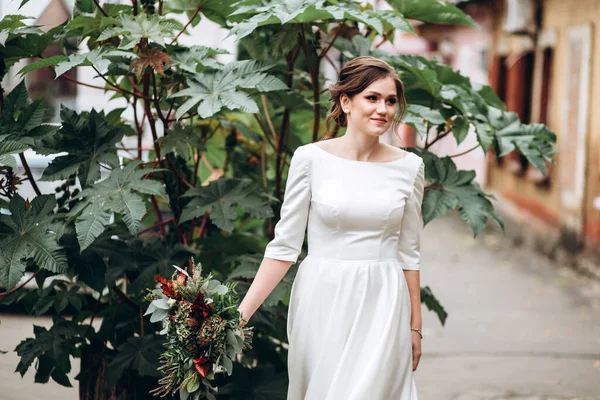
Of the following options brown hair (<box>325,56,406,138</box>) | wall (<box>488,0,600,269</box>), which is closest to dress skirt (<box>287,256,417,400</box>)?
brown hair (<box>325,56,406,138</box>)

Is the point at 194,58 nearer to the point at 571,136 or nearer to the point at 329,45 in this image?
the point at 329,45

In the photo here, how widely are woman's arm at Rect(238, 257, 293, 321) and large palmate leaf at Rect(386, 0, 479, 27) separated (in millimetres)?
1605

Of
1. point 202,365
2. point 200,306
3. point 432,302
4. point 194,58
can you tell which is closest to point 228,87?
point 194,58

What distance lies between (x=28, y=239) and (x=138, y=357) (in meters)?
0.81

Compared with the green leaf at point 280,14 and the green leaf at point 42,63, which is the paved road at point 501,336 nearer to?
the green leaf at point 42,63

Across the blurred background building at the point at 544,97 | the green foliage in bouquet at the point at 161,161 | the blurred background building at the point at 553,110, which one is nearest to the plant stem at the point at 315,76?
the green foliage in bouquet at the point at 161,161

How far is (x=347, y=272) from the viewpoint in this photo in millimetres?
3131

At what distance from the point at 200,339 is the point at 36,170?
538 centimetres

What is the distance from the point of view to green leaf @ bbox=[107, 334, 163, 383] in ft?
13.1

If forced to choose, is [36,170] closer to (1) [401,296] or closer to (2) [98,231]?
(2) [98,231]

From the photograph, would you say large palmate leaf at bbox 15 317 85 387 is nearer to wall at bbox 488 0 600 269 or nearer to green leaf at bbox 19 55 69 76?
green leaf at bbox 19 55 69 76

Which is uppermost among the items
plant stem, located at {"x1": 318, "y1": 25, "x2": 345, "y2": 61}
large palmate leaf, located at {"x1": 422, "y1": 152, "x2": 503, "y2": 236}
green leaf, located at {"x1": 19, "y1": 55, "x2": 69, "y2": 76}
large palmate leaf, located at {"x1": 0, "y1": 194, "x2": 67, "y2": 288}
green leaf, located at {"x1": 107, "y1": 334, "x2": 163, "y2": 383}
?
plant stem, located at {"x1": 318, "y1": 25, "x2": 345, "y2": 61}

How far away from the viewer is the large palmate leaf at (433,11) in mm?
4180

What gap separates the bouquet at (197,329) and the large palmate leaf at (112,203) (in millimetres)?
494
